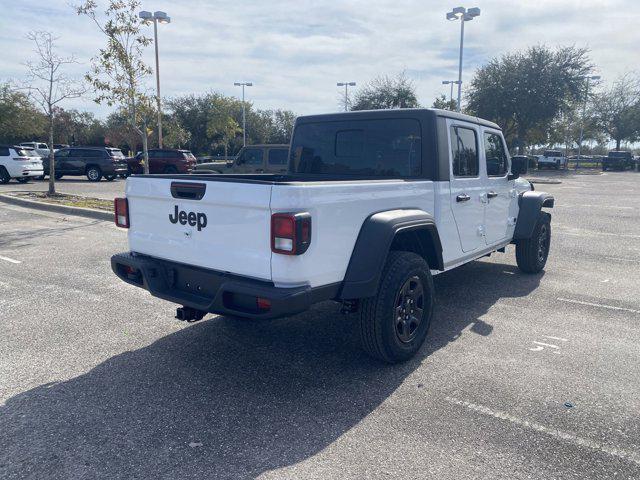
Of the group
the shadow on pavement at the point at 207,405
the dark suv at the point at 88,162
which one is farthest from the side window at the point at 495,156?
the dark suv at the point at 88,162

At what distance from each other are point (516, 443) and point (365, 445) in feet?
2.92

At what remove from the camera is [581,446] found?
2943 mm

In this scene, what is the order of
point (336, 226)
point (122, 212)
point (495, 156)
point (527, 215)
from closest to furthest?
point (336, 226)
point (122, 212)
point (495, 156)
point (527, 215)

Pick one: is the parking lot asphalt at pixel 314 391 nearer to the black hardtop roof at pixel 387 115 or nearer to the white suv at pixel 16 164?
the black hardtop roof at pixel 387 115

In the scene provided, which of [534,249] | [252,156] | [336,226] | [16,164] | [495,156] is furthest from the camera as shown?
[16,164]

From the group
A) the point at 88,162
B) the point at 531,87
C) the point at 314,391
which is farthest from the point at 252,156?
the point at 531,87

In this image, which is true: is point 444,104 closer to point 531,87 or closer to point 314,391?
point 531,87

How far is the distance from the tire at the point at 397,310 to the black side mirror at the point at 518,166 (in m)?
2.66

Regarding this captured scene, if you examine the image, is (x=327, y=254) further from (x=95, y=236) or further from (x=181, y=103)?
(x=181, y=103)

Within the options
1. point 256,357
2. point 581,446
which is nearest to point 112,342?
point 256,357

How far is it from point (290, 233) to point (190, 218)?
3.22ft

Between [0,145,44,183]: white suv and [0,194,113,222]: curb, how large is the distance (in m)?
6.12

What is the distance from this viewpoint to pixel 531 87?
116 feet

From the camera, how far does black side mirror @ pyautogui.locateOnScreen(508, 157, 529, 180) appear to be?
19.8ft
